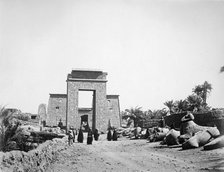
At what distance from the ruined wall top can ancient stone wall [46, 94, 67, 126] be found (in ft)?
19.4

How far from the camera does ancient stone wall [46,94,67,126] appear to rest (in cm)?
3333

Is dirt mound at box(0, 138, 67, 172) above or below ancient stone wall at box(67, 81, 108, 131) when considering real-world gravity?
below

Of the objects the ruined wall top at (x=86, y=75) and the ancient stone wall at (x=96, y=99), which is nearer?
the ancient stone wall at (x=96, y=99)

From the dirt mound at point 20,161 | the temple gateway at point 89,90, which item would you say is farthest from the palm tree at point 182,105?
the dirt mound at point 20,161

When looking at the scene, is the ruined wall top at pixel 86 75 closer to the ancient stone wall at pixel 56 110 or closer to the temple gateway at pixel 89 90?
the temple gateway at pixel 89 90

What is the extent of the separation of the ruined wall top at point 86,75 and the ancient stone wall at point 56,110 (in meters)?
5.91

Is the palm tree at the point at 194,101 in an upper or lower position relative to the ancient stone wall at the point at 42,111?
upper

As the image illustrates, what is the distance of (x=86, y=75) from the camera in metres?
29.9

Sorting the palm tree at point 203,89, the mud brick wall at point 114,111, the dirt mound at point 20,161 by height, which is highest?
the palm tree at point 203,89

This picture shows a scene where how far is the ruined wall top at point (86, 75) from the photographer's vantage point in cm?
2975

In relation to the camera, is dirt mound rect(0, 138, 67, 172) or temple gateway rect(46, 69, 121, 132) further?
temple gateway rect(46, 69, 121, 132)

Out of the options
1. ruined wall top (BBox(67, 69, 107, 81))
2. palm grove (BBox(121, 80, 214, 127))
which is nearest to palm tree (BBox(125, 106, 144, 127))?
palm grove (BBox(121, 80, 214, 127))

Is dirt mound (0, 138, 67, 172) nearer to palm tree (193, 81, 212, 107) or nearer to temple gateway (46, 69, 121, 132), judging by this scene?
temple gateway (46, 69, 121, 132)

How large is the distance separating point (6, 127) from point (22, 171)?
6346 millimetres
